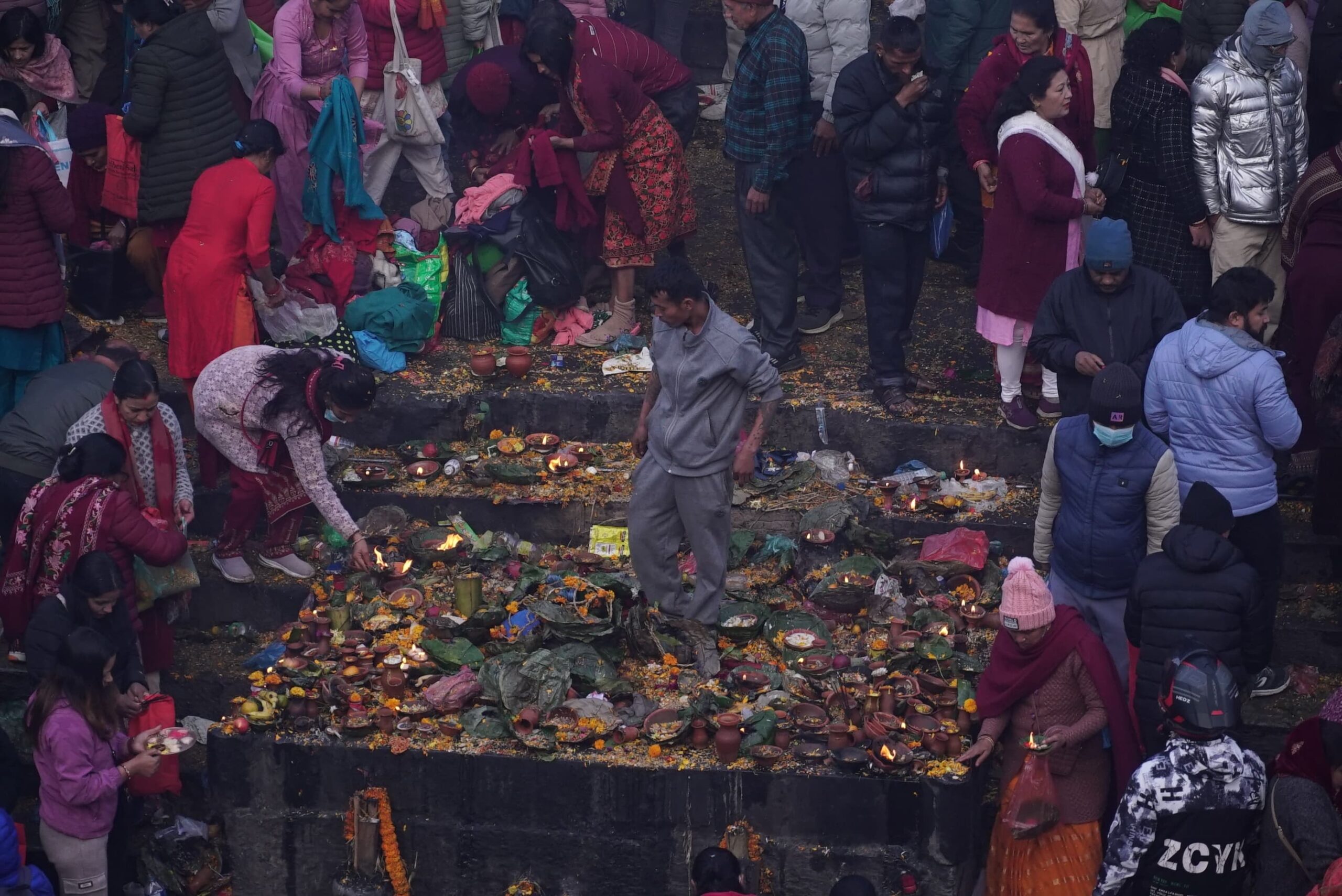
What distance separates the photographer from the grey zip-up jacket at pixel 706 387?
7.12 meters

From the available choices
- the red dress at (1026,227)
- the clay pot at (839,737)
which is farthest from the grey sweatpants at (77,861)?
the red dress at (1026,227)

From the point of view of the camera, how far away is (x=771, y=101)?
29.9 feet

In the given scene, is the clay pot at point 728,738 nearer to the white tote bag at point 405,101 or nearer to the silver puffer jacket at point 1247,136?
the silver puffer jacket at point 1247,136

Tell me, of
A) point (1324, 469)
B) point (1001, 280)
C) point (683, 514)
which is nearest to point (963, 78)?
point (1001, 280)

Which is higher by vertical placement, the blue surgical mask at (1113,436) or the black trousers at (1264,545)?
the blue surgical mask at (1113,436)

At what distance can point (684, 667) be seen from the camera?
7664 mm

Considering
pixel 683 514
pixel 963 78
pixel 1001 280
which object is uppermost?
pixel 963 78

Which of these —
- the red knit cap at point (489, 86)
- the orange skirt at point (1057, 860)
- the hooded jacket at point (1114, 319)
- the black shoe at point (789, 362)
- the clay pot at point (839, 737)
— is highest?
the red knit cap at point (489, 86)

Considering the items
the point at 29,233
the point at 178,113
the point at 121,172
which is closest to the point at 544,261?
the point at 178,113

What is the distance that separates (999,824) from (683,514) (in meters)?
1.87

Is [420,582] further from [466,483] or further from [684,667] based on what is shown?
[684,667]

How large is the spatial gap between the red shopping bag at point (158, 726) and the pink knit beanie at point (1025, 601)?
136 inches

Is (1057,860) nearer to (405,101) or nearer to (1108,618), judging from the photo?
(1108,618)

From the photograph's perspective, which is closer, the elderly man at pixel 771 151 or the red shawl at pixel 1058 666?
the red shawl at pixel 1058 666
